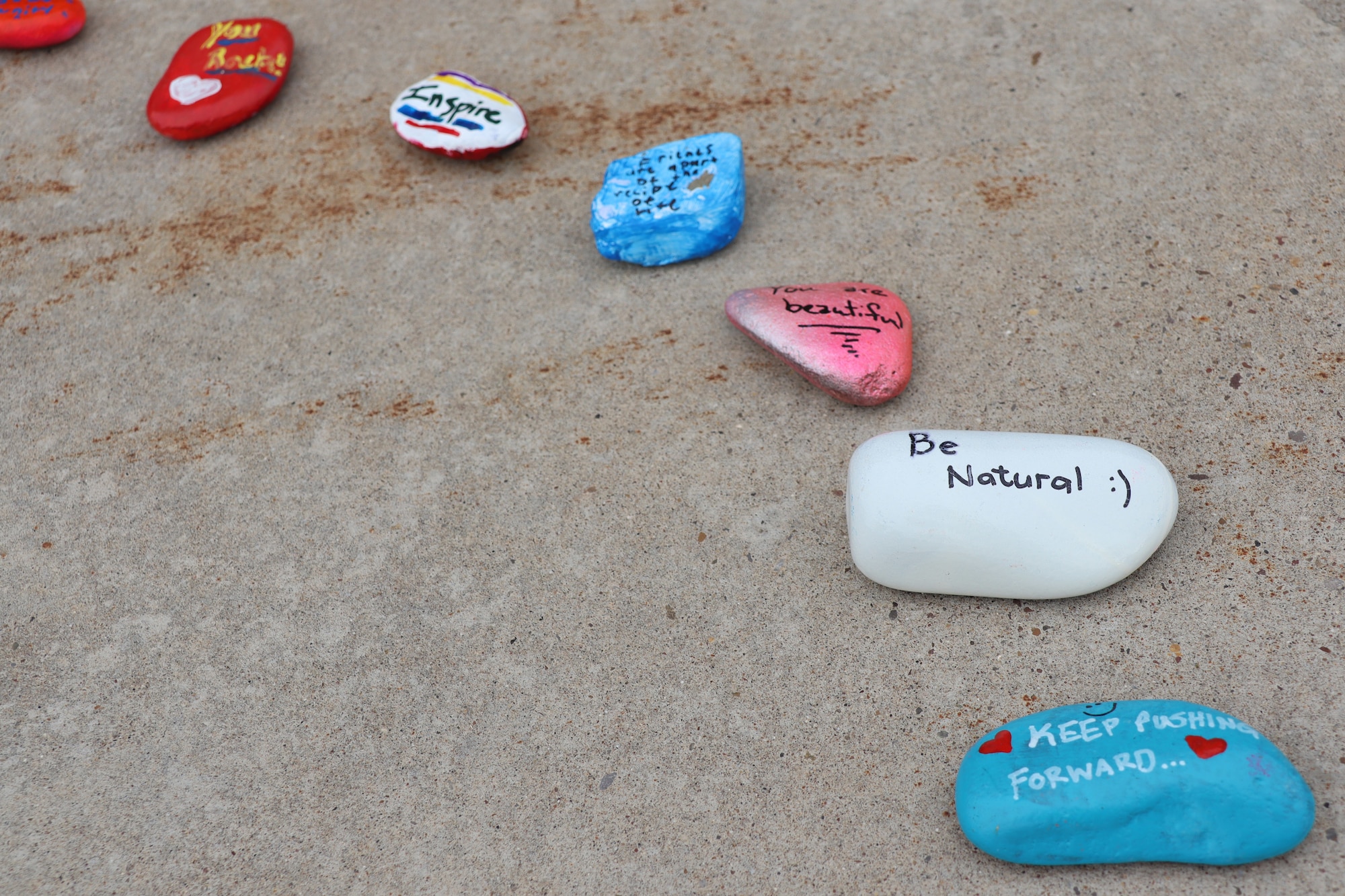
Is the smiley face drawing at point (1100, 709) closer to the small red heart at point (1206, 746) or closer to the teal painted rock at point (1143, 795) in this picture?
the teal painted rock at point (1143, 795)

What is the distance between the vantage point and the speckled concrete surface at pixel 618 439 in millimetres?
1685

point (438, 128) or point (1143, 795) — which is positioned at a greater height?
point (438, 128)

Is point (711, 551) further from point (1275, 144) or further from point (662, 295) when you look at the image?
point (1275, 144)

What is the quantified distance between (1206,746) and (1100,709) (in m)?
0.16

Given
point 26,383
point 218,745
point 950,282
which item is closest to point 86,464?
point 26,383

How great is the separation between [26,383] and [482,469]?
1.14 m

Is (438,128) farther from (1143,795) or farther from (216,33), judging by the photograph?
(1143,795)

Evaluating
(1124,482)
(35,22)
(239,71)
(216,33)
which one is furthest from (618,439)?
(35,22)

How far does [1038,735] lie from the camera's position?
1.55m

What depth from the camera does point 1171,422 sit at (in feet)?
6.67

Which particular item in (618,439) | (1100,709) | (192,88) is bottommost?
(618,439)

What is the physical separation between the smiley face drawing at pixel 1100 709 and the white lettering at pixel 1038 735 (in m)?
0.07

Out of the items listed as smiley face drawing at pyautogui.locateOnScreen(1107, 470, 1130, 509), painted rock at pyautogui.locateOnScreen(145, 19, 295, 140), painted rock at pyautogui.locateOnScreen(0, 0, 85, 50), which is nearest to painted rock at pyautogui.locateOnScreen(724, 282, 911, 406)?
smiley face drawing at pyautogui.locateOnScreen(1107, 470, 1130, 509)

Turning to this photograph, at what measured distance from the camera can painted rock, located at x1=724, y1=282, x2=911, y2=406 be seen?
207cm
